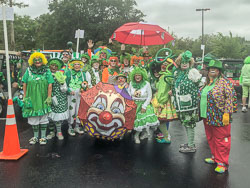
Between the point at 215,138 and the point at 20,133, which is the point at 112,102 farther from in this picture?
the point at 20,133

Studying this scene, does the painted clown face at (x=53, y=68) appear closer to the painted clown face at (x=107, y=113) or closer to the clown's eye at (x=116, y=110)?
the painted clown face at (x=107, y=113)

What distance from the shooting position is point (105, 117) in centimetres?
406

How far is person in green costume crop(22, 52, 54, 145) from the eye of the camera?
4.58 m

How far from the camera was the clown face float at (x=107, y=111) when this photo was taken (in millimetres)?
4137

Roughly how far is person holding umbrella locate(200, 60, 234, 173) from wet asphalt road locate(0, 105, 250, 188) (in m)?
0.32

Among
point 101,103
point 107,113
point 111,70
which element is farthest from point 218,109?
point 111,70

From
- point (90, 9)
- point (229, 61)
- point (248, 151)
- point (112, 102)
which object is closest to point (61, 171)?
point (112, 102)

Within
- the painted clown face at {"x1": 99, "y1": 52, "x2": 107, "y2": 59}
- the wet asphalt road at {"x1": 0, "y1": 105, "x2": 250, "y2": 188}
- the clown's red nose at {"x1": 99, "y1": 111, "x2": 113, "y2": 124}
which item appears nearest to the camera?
the wet asphalt road at {"x1": 0, "y1": 105, "x2": 250, "y2": 188}

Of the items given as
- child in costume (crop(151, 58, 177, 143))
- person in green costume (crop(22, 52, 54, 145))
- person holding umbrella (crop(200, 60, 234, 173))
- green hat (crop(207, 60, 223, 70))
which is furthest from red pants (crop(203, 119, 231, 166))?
person in green costume (crop(22, 52, 54, 145))

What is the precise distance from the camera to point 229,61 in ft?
38.6

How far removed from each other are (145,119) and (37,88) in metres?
2.15

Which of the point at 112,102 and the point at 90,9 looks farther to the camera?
the point at 90,9

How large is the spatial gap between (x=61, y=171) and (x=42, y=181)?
358 mm

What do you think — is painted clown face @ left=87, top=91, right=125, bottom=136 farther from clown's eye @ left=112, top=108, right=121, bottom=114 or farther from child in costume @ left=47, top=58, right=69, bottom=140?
child in costume @ left=47, top=58, right=69, bottom=140
